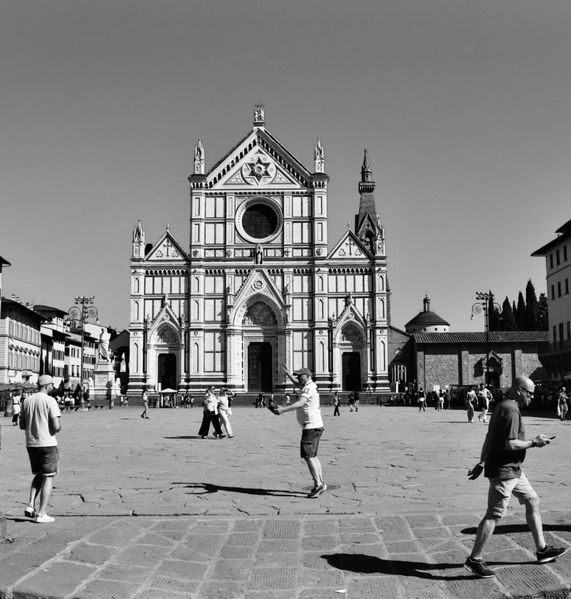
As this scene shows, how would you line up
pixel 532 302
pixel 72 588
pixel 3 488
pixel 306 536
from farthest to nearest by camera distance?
pixel 532 302, pixel 3 488, pixel 306 536, pixel 72 588

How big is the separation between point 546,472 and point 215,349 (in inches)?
1688

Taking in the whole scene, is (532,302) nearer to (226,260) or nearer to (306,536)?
(226,260)

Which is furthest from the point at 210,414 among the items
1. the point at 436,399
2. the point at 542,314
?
the point at 542,314

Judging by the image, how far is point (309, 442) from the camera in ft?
32.9

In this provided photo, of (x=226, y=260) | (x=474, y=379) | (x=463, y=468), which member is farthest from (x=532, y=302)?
(x=463, y=468)

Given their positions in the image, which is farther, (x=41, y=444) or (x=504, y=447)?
(x=41, y=444)

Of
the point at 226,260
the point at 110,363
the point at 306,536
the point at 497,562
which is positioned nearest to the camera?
the point at 497,562

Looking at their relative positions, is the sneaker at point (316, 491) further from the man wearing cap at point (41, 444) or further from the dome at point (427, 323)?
the dome at point (427, 323)

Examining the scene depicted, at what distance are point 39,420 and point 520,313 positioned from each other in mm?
81041

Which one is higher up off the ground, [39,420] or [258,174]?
[258,174]

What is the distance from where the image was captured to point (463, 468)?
12977mm

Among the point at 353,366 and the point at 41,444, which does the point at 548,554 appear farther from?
the point at 353,366

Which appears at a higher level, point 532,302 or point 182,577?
point 532,302

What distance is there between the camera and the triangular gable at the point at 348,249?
2159 inches
